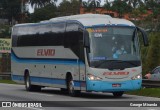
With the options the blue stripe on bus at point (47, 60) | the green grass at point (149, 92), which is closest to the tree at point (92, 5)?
the blue stripe on bus at point (47, 60)

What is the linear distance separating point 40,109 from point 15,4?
280 ft

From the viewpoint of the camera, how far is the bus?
25312 millimetres

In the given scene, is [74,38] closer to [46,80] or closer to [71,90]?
[71,90]

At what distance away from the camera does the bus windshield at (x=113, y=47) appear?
2539 cm

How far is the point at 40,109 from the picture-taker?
20.3 m

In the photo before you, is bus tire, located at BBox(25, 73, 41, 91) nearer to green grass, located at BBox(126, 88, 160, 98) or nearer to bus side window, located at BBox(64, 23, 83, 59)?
bus side window, located at BBox(64, 23, 83, 59)

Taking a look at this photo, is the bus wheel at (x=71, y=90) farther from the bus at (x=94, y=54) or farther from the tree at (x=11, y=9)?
the tree at (x=11, y=9)

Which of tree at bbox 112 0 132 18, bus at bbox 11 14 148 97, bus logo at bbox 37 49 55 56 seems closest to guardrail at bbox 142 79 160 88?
bus at bbox 11 14 148 97

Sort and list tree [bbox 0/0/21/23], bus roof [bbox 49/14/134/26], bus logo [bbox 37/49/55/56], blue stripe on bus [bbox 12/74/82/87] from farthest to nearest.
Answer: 1. tree [bbox 0/0/21/23]
2. bus logo [bbox 37/49/55/56]
3. blue stripe on bus [bbox 12/74/82/87]
4. bus roof [bbox 49/14/134/26]

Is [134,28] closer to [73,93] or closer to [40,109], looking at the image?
[73,93]

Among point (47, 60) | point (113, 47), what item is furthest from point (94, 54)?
point (47, 60)

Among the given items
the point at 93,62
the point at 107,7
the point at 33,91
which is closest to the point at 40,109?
the point at 93,62

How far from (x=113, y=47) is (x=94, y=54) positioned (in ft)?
2.65

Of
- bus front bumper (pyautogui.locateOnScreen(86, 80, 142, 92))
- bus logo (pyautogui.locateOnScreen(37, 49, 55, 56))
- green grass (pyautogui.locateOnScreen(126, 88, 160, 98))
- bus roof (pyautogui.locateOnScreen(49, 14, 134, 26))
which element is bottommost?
green grass (pyautogui.locateOnScreen(126, 88, 160, 98))
